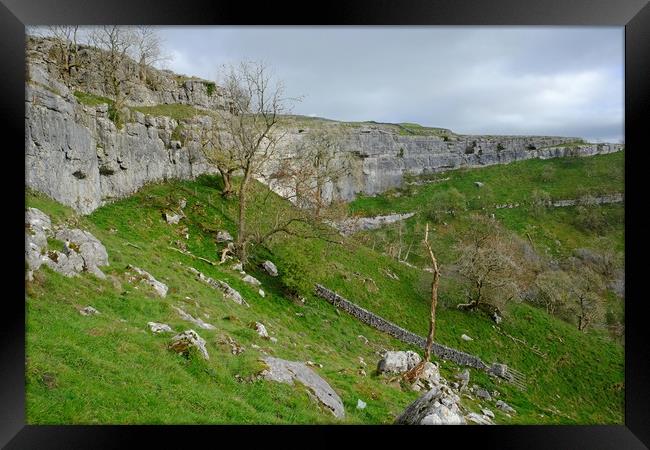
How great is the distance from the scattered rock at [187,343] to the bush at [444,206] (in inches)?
1066

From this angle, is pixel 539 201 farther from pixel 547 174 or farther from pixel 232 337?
pixel 232 337

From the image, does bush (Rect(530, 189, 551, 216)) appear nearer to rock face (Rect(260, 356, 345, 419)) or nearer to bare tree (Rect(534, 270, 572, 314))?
bare tree (Rect(534, 270, 572, 314))

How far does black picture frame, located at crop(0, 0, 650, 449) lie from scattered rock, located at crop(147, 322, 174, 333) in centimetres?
164

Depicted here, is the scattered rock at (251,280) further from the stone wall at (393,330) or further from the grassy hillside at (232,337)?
the stone wall at (393,330)

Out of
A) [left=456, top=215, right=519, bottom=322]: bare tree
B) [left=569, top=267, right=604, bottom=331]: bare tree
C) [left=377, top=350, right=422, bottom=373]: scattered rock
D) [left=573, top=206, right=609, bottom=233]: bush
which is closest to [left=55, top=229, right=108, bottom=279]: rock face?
[left=377, top=350, right=422, bottom=373]: scattered rock

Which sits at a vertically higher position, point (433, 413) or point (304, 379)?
point (304, 379)

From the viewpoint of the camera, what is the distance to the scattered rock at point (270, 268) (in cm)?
1278

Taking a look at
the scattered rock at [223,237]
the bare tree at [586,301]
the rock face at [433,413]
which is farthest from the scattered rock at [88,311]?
the bare tree at [586,301]

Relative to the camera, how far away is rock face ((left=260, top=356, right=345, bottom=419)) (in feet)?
19.5

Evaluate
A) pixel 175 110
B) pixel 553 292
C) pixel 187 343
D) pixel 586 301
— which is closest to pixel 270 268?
pixel 187 343
